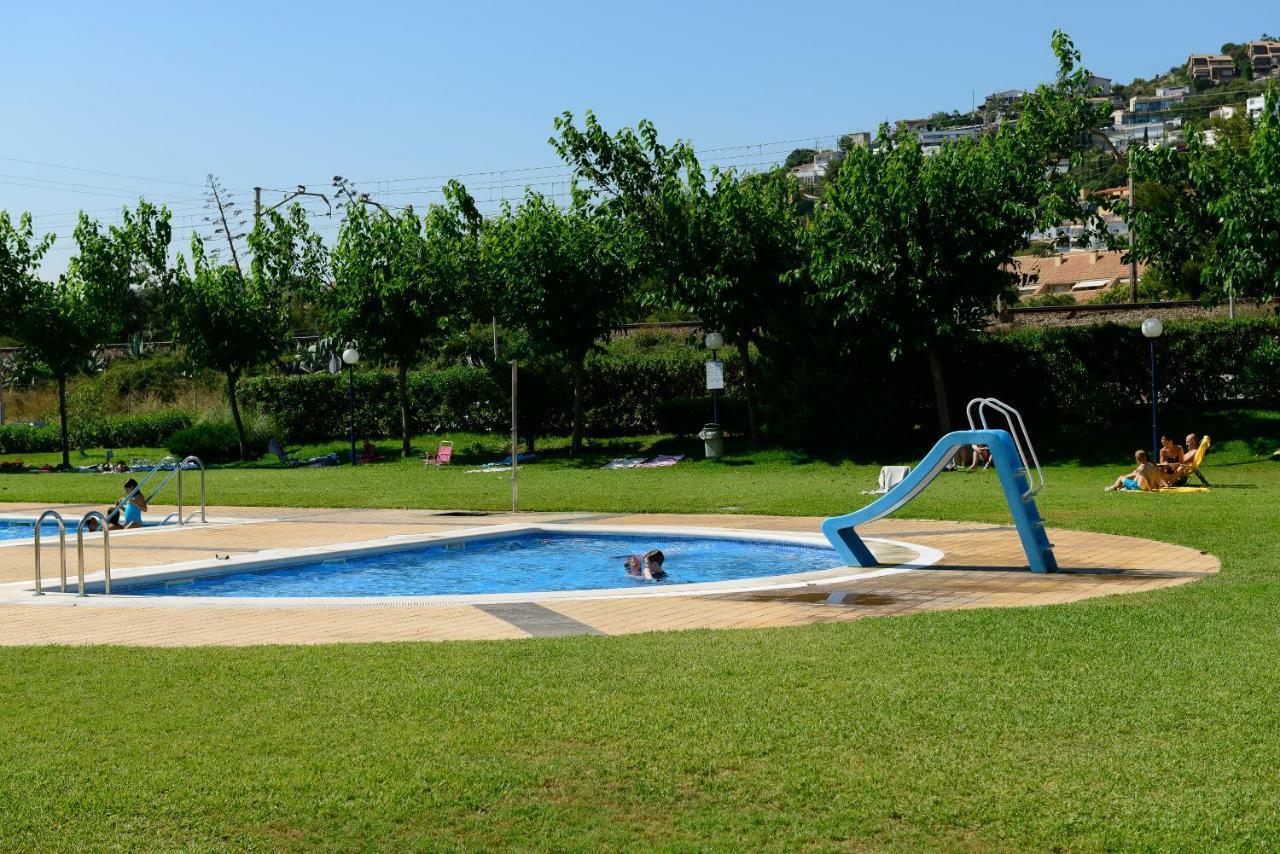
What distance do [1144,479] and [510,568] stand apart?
10.9 m

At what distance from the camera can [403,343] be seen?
116ft

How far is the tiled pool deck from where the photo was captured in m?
10.0

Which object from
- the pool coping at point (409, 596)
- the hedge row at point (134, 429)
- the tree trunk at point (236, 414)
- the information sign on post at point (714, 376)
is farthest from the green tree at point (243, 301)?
the pool coping at point (409, 596)

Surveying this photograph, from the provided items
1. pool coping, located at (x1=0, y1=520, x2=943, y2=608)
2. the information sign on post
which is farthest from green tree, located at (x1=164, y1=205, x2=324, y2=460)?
pool coping, located at (x1=0, y1=520, x2=943, y2=608)

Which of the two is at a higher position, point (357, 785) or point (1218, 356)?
point (1218, 356)

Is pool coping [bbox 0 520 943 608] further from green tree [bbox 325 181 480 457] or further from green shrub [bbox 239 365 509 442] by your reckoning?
green shrub [bbox 239 365 509 442]

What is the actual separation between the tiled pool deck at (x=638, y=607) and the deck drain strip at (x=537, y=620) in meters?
0.01

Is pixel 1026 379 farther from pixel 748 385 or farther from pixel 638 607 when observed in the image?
pixel 638 607

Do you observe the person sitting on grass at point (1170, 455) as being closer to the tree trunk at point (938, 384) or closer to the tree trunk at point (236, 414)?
the tree trunk at point (938, 384)

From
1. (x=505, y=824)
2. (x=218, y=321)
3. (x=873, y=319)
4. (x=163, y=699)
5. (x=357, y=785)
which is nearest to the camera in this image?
(x=505, y=824)

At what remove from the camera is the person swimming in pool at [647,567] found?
1471 centimetres

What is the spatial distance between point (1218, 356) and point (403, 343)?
19.5 m

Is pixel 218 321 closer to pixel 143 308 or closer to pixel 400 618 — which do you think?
pixel 400 618

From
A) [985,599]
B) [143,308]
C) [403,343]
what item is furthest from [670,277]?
[143,308]
